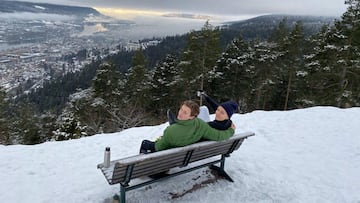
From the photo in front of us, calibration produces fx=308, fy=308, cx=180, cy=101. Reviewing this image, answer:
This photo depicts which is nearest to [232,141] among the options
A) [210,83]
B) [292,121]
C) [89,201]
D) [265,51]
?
[89,201]

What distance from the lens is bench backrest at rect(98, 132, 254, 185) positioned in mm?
3672

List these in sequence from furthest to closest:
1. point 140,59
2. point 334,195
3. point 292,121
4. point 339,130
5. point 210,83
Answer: point 140,59, point 210,83, point 292,121, point 339,130, point 334,195

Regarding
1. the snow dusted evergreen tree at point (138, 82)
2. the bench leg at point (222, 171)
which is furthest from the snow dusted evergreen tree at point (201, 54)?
the bench leg at point (222, 171)

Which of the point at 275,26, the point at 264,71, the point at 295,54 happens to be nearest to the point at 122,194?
the point at 295,54

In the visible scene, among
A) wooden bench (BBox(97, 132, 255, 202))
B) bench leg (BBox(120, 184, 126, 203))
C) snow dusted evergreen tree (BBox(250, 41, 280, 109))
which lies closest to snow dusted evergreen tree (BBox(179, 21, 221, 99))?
snow dusted evergreen tree (BBox(250, 41, 280, 109))

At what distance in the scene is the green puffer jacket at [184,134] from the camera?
4238 millimetres

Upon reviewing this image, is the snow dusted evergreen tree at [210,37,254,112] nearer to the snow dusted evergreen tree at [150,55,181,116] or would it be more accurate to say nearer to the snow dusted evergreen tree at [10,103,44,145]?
the snow dusted evergreen tree at [150,55,181,116]

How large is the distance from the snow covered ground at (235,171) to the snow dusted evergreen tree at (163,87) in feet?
71.9

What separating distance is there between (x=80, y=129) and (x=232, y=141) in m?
12.8

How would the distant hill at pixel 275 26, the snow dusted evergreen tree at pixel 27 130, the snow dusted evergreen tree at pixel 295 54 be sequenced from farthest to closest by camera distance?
the distant hill at pixel 275 26
the snow dusted evergreen tree at pixel 295 54
the snow dusted evergreen tree at pixel 27 130

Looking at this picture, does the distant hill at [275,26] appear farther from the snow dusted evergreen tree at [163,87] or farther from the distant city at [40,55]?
the distant city at [40,55]

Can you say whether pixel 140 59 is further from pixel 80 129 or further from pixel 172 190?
pixel 172 190

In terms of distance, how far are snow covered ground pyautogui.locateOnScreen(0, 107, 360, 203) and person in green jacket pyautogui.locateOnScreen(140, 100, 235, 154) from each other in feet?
3.00

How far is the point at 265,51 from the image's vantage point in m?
29.3
